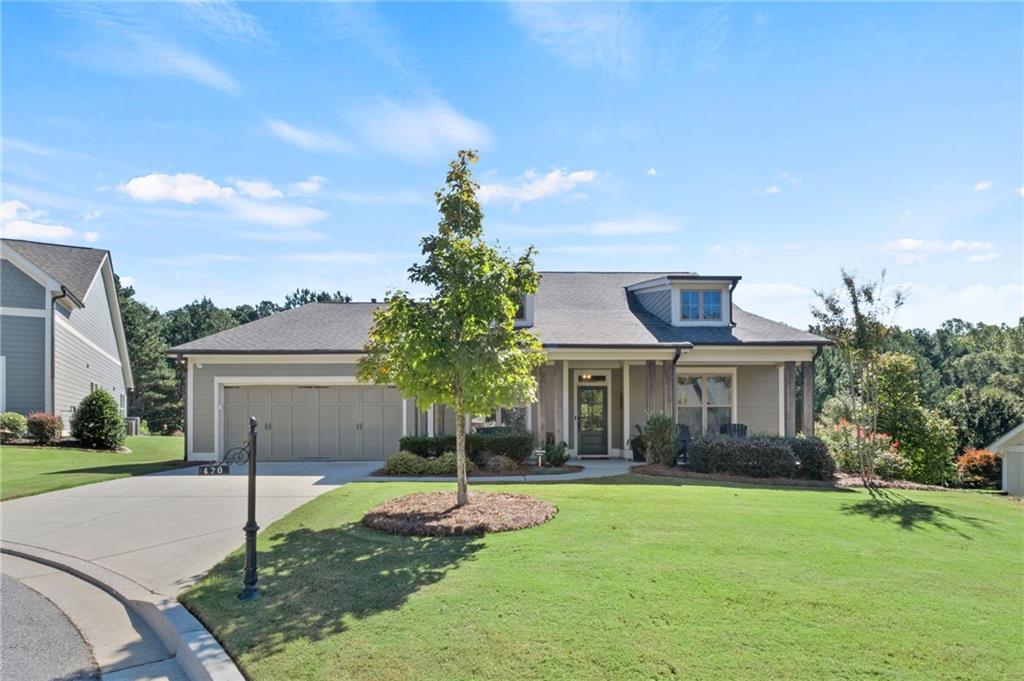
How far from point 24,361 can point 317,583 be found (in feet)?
69.4

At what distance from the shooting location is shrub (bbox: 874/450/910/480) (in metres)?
13.7

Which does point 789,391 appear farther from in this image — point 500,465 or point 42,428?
point 42,428

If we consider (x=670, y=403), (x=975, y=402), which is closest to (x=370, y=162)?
(x=670, y=403)

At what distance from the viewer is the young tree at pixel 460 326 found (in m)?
7.87

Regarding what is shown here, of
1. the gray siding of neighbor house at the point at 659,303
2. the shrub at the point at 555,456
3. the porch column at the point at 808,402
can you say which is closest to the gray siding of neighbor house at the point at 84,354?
the shrub at the point at 555,456

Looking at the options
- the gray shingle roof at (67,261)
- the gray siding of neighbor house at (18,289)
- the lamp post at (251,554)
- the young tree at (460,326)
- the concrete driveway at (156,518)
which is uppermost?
the gray shingle roof at (67,261)

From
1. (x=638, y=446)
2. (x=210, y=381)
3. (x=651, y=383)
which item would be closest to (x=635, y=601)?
(x=638, y=446)

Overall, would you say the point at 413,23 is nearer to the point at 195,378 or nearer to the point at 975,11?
the point at 975,11

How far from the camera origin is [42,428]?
1917 cm

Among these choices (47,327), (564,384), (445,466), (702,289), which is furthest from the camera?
(47,327)

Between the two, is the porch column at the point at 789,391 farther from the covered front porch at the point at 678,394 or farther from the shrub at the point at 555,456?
the shrub at the point at 555,456

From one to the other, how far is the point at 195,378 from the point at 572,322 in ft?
34.6

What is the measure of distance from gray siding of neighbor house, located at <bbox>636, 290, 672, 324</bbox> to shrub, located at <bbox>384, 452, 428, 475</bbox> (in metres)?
8.86

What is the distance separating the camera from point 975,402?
70.5 feet
